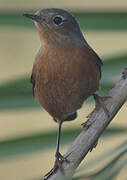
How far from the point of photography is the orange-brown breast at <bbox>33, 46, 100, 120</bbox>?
1718 millimetres

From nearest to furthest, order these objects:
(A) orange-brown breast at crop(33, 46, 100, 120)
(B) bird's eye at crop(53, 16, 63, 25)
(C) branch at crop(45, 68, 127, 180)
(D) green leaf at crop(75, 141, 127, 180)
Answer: (D) green leaf at crop(75, 141, 127, 180), (C) branch at crop(45, 68, 127, 180), (A) orange-brown breast at crop(33, 46, 100, 120), (B) bird's eye at crop(53, 16, 63, 25)

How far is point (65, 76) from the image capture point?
5.59 ft

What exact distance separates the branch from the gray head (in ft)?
2.85

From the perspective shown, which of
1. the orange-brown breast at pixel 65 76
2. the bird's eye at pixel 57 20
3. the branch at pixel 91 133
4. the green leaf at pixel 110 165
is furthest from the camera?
the bird's eye at pixel 57 20

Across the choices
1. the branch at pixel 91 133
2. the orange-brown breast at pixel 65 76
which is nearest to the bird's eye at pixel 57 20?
the orange-brown breast at pixel 65 76

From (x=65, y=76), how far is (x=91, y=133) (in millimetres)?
903

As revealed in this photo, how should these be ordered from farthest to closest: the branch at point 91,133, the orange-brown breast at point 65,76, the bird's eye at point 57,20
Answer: the bird's eye at point 57,20 → the orange-brown breast at point 65,76 → the branch at point 91,133

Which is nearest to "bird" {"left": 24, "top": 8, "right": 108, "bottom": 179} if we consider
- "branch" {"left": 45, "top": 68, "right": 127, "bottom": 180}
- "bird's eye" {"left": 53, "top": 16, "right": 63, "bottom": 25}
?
"bird's eye" {"left": 53, "top": 16, "right": 63, "bottom": 25}

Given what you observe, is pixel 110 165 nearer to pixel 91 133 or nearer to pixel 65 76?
pixel 91 133

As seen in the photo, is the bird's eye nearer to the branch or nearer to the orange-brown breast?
the orange-brown breast

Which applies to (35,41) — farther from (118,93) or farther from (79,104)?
(118,93)

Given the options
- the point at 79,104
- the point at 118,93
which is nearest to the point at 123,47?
the point at 118,93

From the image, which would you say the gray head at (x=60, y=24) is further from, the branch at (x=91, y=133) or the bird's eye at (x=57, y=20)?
the branch at (x=91, y=133)

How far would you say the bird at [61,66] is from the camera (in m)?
1.72
